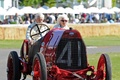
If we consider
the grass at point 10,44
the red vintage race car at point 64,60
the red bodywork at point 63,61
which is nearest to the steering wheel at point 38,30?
the red vintage race car at point 64,60

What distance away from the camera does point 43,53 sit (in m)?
12.0

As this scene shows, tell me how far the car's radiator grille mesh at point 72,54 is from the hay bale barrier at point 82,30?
25256mm

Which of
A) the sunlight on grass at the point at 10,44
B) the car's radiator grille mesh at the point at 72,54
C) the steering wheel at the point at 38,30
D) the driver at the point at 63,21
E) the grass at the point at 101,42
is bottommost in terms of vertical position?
the grass at the point at 101,42

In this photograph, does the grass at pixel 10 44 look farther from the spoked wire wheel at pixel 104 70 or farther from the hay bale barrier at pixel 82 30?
the spoked wire wheel at pixel 104 70

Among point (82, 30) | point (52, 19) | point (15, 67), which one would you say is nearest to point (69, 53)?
point (15, 67)

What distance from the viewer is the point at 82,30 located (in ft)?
133

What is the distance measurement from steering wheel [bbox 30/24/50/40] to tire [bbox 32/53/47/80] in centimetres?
229

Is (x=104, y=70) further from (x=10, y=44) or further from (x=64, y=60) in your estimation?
(x=10, y=44)

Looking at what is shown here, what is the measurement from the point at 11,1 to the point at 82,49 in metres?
73.5

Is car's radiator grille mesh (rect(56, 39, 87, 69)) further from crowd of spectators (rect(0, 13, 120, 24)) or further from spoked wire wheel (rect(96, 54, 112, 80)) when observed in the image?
crowd of spectators (rect(0, 13, 120, 24))

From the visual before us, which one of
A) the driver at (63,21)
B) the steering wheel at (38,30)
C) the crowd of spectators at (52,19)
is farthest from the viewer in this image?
the crowd of spectators at (52,19)

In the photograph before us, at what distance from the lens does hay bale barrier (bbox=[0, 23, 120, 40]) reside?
121 ft

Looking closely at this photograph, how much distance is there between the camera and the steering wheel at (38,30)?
1368cm

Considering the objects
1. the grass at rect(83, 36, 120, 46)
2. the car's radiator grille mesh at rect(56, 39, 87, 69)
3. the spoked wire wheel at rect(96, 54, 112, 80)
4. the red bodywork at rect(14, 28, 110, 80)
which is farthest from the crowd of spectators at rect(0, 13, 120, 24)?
the spoked wire wheel at rect(96, 54, 112, 80)
